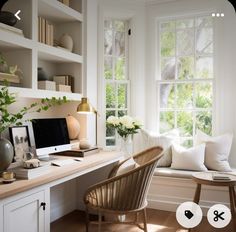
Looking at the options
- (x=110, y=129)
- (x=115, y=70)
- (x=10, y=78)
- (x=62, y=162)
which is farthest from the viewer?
(x=115, y=70)

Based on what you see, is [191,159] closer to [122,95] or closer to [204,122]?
[204,122]

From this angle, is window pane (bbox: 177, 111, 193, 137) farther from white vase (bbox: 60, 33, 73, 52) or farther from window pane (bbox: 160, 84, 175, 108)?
white vase (bbox: 60, 33, 73, 52)

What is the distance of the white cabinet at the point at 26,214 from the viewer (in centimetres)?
190

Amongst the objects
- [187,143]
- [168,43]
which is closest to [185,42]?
[168,43]

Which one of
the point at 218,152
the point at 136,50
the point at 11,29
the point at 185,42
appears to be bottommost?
the point at 218,152

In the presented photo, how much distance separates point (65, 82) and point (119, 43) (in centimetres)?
117

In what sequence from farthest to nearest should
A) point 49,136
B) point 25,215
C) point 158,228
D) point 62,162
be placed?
point 158,228
point 49,136
point 62,162
point 25,215

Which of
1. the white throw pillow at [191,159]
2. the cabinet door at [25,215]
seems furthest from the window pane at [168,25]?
the cabinet door at [25,215]

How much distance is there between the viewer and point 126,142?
392 centimetres

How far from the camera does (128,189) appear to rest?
2.50 metres

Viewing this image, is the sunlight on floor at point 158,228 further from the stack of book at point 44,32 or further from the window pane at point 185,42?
the window pane at point 185,42

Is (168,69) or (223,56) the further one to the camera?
(168,69)

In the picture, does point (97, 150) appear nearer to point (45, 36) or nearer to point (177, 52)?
point (45, 36)

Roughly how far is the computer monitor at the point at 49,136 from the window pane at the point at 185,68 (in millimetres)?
1856
